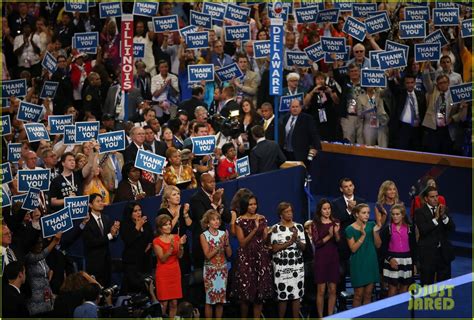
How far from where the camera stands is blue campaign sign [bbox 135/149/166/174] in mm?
15297

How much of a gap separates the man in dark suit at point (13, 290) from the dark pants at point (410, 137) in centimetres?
870

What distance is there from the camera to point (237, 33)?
21688 mm

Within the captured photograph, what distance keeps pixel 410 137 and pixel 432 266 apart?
16.8ft

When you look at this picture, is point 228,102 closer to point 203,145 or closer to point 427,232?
point 203,145

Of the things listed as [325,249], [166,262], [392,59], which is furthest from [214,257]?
[392,59]

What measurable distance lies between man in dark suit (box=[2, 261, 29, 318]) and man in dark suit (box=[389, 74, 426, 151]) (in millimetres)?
8677

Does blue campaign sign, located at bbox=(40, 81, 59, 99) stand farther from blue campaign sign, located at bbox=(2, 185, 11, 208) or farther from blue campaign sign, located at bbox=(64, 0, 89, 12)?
blue campaign sign, located at bbox=(2, 185, 11, 208)

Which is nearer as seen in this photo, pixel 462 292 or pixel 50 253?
pixel 462 292

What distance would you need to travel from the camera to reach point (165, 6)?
23.9m

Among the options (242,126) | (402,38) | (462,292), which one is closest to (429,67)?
(402,38)

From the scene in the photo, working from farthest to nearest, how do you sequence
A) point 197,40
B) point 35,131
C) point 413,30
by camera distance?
point 197,40 < point 413,30 < point 35,131

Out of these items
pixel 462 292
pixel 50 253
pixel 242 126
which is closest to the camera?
pixel 462 292

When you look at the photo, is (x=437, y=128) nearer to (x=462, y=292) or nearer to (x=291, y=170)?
(x=291, y=170)

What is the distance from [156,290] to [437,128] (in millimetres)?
7078
